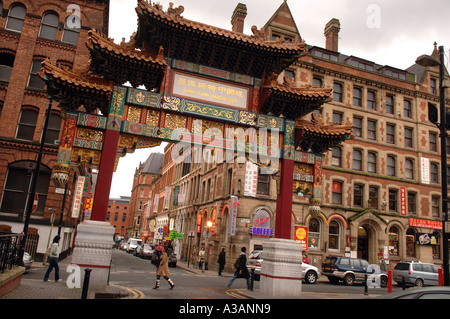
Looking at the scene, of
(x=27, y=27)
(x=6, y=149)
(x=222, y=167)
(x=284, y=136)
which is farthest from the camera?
(x=222, y=167)

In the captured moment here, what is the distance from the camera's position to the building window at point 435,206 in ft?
109

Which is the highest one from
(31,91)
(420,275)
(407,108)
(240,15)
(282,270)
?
(240,15)

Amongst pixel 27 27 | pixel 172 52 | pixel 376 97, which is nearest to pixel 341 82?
pixel 376 97

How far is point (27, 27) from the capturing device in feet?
78.6

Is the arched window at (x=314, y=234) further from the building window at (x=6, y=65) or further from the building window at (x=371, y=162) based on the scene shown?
the building window at (x=6, y=65)

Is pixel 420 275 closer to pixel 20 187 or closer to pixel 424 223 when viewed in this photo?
pixel 424 223

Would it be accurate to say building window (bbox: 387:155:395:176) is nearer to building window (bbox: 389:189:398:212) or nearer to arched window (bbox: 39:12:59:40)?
building window (bbox: 389:189:398:212)

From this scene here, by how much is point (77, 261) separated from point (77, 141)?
12.8ft

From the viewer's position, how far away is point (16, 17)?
961 inches

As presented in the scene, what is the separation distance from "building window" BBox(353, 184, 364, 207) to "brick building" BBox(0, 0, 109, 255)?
24174 mm

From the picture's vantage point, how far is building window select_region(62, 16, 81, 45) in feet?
81.9

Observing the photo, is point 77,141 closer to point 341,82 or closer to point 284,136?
point 284,136

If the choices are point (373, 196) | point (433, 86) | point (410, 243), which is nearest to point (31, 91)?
point (373, 196)

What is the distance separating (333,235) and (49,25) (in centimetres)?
2812
